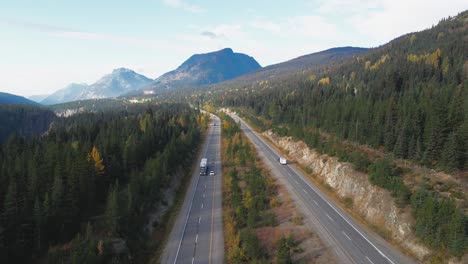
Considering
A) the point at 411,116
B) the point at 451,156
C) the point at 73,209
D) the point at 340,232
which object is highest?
the point at 411,116

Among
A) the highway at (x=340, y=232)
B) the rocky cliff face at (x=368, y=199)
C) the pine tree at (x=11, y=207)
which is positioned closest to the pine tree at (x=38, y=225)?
the pine tree at (x=11, y=207)

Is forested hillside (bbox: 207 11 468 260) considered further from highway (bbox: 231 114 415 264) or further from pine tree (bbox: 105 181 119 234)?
pine tree (bbox: 105 181 119 234)

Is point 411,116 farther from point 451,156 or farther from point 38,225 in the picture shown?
point 38,225

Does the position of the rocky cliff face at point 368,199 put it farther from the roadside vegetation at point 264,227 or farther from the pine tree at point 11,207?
the pine tree at point 11,207

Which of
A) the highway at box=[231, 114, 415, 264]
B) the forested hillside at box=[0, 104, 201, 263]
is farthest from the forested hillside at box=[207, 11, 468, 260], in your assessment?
the forested hillside at box=[0, 104, 201, 263]

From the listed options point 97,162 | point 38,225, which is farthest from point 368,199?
point 97,162
